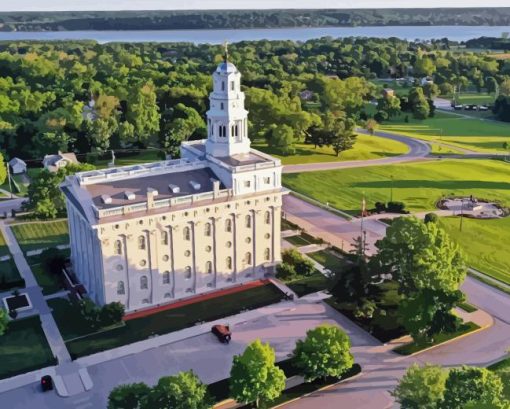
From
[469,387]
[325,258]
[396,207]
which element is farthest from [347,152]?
[469,387]

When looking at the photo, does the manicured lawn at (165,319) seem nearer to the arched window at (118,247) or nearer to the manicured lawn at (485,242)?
the arched window at (118,247)

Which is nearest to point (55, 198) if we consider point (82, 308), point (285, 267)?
point (82, 308)

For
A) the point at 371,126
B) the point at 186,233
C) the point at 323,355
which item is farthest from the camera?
the point at 371,126

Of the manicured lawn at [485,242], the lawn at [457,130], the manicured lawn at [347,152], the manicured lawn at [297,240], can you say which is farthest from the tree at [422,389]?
the lawn at [457,130]

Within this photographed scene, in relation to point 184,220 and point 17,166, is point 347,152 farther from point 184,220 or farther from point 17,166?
point 184,220

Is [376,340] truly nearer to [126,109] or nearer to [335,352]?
[335,352]

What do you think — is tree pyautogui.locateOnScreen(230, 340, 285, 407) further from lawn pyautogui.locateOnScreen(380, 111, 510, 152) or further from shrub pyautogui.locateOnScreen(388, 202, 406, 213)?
lawn pyautogui.locateOnScreen(380, 111, 510, 152)
